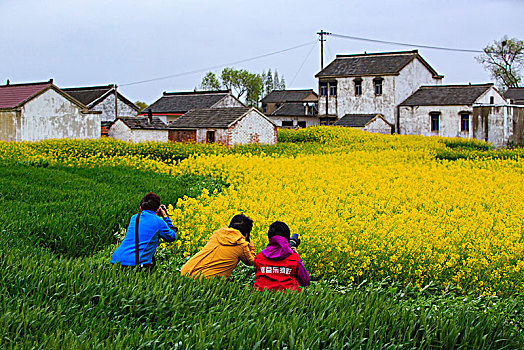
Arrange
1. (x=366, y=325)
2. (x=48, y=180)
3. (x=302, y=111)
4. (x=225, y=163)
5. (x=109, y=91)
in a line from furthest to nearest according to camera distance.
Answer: (x=302, y=111) < (x=109, y=91) < (x=225, y=163) < (x=48, y=180) < (x=366, y=325)

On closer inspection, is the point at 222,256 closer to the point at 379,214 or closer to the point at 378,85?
the point at 379,214

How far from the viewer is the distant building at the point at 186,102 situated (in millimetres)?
46938

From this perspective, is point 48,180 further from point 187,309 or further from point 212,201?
point 187,309

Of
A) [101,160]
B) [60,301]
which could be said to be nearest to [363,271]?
[60,301]

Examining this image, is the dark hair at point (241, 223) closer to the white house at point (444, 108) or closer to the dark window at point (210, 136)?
the dark window at point (210, 136)

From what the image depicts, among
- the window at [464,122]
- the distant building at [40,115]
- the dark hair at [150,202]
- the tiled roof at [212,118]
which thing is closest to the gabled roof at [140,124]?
the distant building at [40,115]

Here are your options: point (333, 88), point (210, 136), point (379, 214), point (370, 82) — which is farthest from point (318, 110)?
point (379, 214)

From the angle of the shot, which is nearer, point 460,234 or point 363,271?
point 363,271

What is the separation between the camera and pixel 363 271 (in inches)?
261

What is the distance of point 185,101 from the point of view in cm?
4894

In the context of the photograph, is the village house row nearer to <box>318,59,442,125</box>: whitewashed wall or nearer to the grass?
<box>318,59,442,125</box>: whitewashed wall

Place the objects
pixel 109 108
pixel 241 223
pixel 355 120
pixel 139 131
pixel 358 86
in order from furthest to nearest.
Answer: pixel 358 86
pixel 109 108
pixel 355 120
pixel 139 131
pixel 241 223

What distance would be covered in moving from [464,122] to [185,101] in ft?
77.3

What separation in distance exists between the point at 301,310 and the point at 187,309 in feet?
3.19
